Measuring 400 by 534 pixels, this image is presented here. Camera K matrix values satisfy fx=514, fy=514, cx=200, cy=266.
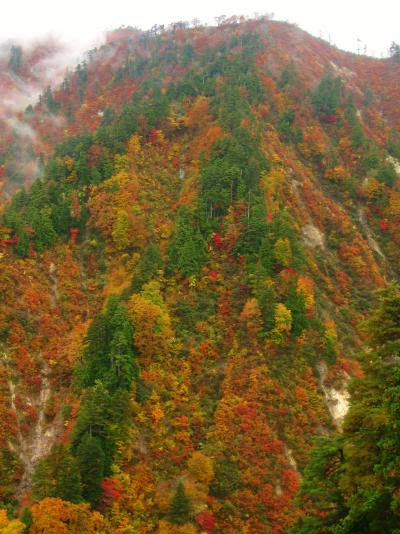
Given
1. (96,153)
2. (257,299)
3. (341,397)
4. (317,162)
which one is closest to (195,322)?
(257,299)

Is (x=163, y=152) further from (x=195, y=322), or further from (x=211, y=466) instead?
(x=211, y=466)

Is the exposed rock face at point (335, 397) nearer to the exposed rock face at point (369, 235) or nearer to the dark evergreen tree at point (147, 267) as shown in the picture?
the dark evergreen tree at point (147, 267)

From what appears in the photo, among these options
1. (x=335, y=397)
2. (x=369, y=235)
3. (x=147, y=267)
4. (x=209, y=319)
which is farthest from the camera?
(x=369, y=235)

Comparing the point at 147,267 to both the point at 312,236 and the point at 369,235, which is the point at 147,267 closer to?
the point at 312,236

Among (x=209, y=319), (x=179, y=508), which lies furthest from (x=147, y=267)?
(x=179, y=508)

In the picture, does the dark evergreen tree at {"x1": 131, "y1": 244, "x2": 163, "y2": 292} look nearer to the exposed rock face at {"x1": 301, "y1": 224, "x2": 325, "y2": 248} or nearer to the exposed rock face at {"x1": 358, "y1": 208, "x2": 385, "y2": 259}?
the exposed rock face at {"x1": 301, "y1": 224, "x2": 325, "y2": 248}

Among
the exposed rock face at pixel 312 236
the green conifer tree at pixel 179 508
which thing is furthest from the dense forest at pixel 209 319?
the exposed rock face at pixel 312 236

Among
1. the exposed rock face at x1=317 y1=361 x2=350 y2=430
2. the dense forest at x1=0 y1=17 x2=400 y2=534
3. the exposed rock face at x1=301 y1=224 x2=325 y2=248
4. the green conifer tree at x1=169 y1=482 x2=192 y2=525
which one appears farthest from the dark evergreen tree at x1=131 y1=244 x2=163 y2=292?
the green conifer tree at x1=169 y1=482 x2=192 y2=525
